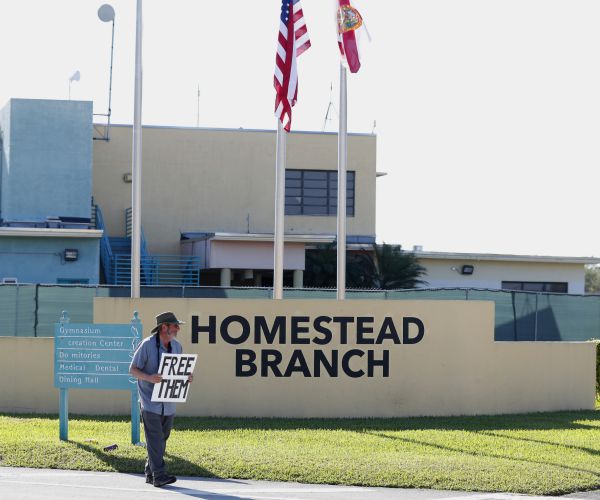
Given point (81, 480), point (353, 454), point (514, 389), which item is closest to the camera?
point (81, 480)

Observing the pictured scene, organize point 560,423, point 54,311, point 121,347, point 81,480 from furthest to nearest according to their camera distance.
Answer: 1. point 54,311
2. point 560,423
3. point 121,347
4. point 81,480

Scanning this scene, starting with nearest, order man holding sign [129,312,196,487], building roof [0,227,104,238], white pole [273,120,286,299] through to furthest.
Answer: man holding sign [129,312,196,487] → white pole [273,120,286,299] → building roof [0,227,104,238]

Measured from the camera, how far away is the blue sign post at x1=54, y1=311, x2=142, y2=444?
14.5 meters

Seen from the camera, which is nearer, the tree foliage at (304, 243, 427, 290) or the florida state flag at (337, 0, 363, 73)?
the florida state flag at (337, 0, 363, 73)

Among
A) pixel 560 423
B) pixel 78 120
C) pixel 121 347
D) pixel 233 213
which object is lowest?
pixel 560 423

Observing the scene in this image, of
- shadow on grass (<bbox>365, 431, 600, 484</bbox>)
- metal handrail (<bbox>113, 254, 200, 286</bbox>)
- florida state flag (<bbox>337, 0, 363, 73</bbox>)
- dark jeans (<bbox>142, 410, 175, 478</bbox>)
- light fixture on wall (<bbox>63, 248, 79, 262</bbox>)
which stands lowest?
shadow on grass (<bbox>365, 431, 600, 484</bbox>)

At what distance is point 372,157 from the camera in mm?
43562

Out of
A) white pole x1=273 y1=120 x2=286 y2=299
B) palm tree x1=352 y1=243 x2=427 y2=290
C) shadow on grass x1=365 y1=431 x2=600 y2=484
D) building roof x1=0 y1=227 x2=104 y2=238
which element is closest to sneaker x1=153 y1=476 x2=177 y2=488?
shadow on grass x1=365 y1=431 x2=600 y2=484

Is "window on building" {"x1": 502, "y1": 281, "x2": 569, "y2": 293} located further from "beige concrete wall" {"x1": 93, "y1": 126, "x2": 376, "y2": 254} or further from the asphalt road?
the asphalt road

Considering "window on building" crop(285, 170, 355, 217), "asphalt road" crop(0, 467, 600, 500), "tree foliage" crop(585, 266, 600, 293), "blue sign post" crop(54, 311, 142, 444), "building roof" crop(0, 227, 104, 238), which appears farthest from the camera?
"tree foliage" crop(585, 266, 600, 293)

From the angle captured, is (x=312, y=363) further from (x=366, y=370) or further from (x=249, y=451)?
(x=249, y=451)

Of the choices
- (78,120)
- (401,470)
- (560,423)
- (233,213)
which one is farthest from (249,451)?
(233,213)

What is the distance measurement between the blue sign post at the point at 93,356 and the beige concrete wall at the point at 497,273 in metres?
26.9

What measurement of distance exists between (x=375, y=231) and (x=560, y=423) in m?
26.4
